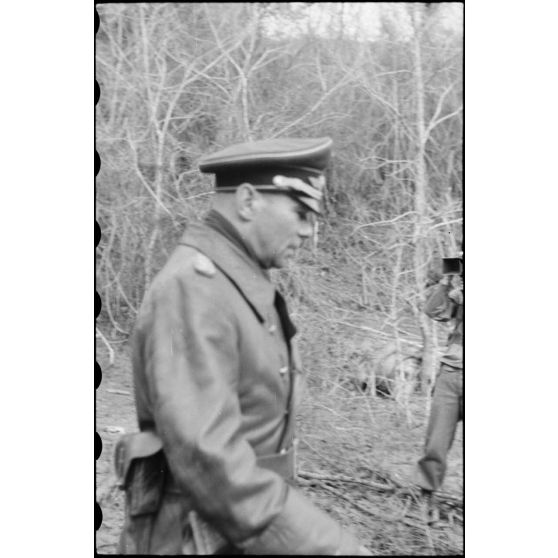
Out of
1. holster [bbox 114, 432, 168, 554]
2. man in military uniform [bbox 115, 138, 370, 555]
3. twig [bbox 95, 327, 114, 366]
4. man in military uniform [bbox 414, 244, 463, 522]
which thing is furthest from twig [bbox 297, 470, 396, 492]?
twig [bbox 95, 327, 114, 366]

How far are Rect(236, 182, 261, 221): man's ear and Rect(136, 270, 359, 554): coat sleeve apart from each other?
29 centimetres

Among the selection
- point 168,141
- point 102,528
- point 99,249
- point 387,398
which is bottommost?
point 102,528

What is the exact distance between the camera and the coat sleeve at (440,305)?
288 centimetres

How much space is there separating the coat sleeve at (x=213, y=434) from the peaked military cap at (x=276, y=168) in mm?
408

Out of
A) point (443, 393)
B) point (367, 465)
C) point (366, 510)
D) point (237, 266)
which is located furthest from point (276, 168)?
point (366, 510)

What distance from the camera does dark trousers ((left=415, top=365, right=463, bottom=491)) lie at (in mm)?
2840

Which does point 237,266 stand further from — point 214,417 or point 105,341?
point 105,341

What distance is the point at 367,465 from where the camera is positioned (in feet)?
9.57

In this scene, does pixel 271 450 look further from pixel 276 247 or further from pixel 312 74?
pixel 312 74

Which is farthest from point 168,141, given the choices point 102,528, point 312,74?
point 102,528

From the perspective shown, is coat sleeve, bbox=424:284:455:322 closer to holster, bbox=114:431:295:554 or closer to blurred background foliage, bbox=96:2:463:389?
blurred background foliage, bbox=96:2:463:389

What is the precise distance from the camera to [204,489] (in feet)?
7.63

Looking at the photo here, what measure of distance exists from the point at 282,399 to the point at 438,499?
855 mm

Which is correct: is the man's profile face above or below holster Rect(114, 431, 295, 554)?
above
